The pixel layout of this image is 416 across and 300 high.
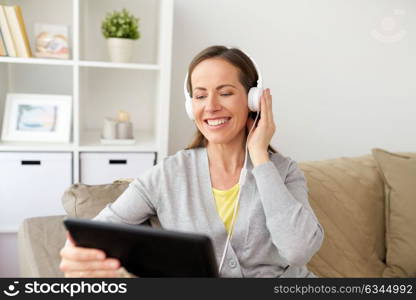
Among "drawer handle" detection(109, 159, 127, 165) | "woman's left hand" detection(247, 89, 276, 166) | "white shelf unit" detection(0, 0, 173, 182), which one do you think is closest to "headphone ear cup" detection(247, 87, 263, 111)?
"woman's left hand" detection(247, 89, 276, 166)

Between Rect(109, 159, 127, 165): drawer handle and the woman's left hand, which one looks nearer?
the woman's left hand

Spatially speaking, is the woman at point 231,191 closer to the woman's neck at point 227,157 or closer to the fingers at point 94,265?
the woman's neck at point 227,157

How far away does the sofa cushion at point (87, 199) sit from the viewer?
Answer: 137 centimetres

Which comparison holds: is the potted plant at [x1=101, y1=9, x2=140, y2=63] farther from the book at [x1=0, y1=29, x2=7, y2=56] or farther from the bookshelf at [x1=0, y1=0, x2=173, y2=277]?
the book at [x1=0, y1=29, x2=7, y2=56]

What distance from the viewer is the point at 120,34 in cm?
221

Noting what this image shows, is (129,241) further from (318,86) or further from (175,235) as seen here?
(318,86)

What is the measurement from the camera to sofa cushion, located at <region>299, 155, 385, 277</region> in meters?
1.67

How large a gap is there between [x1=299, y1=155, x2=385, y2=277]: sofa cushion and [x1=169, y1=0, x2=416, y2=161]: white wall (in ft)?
2.96

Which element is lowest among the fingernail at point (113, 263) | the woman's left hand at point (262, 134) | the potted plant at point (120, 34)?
the fingernail at point (113, 263)

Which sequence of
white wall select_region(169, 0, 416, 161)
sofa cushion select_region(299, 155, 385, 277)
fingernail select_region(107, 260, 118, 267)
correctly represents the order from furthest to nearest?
white wall select_region(169, 0, 416, 161), sofa cushion select_region(299, 155, 385, 277), fingernail select_region(107, 260, 118, 267)

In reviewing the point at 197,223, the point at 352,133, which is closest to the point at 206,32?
the point at 352,133

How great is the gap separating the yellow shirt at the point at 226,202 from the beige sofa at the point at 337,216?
1.13 ft

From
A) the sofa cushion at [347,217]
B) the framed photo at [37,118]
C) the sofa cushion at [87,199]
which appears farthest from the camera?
the framed photo at [37,118]

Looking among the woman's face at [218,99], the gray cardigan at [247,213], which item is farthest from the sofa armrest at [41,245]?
the woman's face at [218,99]
